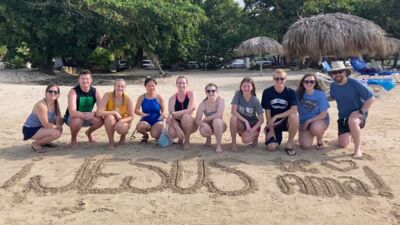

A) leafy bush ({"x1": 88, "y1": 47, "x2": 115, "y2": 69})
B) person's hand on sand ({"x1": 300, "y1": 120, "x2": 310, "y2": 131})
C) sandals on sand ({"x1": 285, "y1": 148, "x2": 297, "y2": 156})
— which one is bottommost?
sandals on sand ({"x1": 285, "y1": 148, "x2": 297, "y2": 156})

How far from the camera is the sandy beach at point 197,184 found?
3.58m

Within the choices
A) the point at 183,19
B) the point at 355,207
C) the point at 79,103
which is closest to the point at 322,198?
the point at 355,207

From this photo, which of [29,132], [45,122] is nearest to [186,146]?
[45,122]

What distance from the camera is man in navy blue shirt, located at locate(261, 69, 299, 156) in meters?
5.50

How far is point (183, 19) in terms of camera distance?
19547mm

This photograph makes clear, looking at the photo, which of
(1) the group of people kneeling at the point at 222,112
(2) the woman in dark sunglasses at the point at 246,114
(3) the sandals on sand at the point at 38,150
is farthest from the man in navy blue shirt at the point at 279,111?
(3) the sandals on sand at the point at 38,150

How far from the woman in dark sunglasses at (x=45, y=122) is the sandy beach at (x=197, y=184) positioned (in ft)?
0.76

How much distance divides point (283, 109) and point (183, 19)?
1476 cm

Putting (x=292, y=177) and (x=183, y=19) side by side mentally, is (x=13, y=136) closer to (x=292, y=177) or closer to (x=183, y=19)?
(x=292, y=177)

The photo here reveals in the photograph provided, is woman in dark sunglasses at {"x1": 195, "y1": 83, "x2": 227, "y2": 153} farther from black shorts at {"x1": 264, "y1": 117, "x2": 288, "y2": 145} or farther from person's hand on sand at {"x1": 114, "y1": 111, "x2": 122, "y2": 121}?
person's hand on sand at {"x1": 114, "y1": 111, "x2": 122, "y2": 121}

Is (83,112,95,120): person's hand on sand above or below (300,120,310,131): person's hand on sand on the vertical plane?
above

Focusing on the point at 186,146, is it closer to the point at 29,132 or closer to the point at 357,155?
the point at 29,132

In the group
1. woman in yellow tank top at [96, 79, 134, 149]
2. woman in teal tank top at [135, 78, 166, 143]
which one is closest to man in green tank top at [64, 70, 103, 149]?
woman in yellow tank top at [96, 79, 134, 149]

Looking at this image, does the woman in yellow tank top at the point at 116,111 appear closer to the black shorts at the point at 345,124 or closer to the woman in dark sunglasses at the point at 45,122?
the woman in dark sunglasses at the point at 45,122
